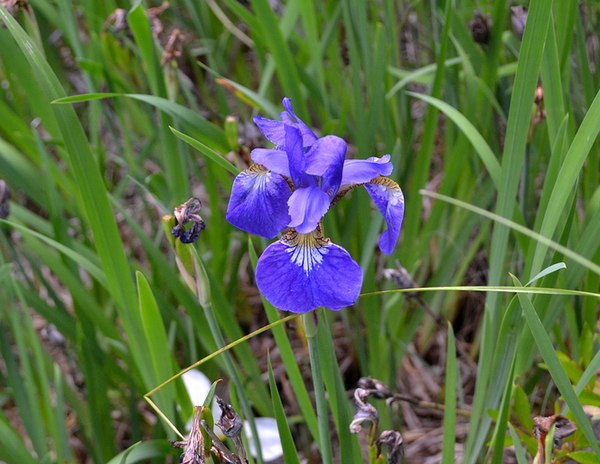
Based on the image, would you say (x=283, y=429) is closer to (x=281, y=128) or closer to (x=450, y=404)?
(x=450, y=404)

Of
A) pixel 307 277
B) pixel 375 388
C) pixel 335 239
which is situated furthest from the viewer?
pixel 335 239

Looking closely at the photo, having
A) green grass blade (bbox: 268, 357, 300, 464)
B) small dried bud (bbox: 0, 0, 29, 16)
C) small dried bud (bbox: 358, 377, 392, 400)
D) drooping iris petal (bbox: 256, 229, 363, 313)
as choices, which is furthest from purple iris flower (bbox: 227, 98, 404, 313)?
small dried bud (bbox: 0, 0, 29, 16)

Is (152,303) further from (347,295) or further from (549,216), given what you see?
(549,216)

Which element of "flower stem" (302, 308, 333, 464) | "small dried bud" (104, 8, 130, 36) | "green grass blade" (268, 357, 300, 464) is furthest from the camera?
"small dried bud" (104, 8, 130, 36)

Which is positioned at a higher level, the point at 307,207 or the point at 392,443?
the point at 307,207

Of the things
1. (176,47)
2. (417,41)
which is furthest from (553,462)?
(417,41)

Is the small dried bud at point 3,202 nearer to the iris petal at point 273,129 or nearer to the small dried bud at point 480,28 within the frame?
the iris petal at point 273,129

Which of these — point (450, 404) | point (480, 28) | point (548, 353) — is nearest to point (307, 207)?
point (548, 353)

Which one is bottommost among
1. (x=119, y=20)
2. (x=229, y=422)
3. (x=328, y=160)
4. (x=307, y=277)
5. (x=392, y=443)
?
(x=392, y=443)

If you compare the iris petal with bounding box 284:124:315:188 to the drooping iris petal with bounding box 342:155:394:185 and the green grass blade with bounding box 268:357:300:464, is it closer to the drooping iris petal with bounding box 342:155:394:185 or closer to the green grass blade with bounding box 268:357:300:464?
the drooping iris petal with bounding box 342:155:394:185
